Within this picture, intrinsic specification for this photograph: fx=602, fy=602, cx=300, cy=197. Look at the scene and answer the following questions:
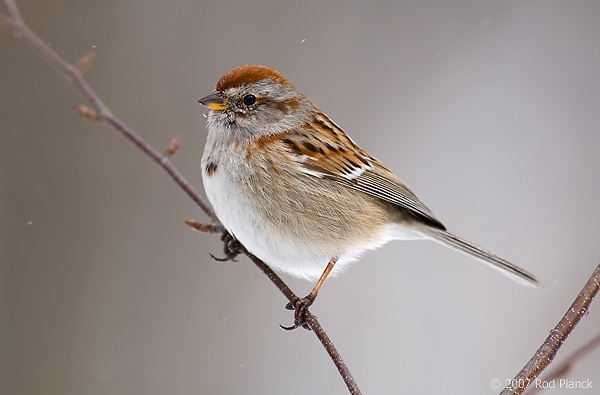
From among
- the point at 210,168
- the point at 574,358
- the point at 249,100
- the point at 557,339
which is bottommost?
the point at 210,168

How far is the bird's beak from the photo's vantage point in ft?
9.71

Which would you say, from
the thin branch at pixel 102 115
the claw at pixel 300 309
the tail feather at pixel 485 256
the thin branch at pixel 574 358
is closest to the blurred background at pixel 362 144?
the tail feather at pixel 485 256

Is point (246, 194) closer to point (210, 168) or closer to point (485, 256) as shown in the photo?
point (210, 168)

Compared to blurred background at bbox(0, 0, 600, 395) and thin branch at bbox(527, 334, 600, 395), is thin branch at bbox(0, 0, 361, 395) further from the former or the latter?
blurred background at bbox(0, 0, 600, 395)

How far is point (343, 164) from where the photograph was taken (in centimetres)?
326

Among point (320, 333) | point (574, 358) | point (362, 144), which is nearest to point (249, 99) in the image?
point (320, 333)

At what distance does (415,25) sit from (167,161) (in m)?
4.62

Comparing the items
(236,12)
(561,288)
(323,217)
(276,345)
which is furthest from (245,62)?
(561,288)

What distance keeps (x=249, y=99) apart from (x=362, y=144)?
3.09 m

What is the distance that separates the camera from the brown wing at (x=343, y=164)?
312 cm

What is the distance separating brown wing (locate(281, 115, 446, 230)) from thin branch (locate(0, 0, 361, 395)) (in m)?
0.56

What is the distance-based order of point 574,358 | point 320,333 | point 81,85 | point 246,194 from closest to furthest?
point 574,358 < point 81,85 < point 320,333 < point 246,194

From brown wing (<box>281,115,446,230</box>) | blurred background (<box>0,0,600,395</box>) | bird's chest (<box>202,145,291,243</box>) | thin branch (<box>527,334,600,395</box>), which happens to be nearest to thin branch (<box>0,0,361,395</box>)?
bird's chest (<box>202,145,291,243</box>)

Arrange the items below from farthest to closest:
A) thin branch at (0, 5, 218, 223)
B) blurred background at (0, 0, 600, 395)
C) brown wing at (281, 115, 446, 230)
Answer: blurred background at (0, 0, 600, 395)
brown wing at (281, 115, 446, 230)
thin branch at (0, 5, 218, 223)
